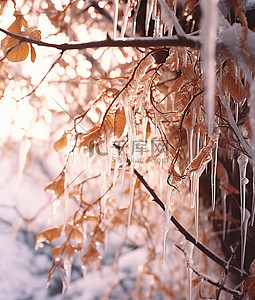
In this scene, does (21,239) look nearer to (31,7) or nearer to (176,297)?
(176,297)

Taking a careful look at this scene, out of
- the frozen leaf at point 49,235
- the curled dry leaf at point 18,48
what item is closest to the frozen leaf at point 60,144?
the curled dry leaf at point 18,48

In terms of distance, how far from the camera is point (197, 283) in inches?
42.6

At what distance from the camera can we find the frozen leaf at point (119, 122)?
0.76m

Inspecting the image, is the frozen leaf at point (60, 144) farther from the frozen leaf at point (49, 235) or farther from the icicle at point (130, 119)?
the frozen leaf at point (49, 235)

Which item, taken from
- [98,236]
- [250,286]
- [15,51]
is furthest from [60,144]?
[250,286]

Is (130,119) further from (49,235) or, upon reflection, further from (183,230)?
(49,235)

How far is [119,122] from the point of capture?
758mm

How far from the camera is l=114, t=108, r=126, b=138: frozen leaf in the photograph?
0.76m

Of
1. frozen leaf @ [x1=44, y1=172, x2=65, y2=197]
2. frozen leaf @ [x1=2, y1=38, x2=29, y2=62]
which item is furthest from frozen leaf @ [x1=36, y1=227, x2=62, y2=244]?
frozen leaf @ [x1=2, y1=38, x2=29, y2=62]

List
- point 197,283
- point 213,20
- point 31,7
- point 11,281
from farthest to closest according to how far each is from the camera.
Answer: point 11,281, point 31,7, point 197,283, point 213,20

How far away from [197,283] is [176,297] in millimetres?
1686

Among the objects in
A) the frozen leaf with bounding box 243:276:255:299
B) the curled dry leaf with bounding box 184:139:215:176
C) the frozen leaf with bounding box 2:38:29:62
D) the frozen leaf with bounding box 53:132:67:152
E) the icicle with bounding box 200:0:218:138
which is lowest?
the frozen leaf with bounding box 243:276:255:299

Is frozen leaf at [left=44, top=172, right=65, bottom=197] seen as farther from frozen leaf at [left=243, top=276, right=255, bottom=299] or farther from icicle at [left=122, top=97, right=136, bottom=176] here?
frozen leaf at [left=243, top=276, right=255, bottom=299]

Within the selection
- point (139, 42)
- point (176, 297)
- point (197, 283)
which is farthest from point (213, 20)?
point (176, 297)
